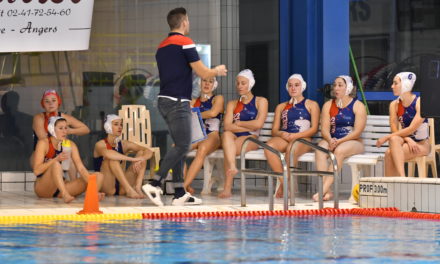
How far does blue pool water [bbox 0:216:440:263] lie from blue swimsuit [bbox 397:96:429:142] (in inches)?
90.9

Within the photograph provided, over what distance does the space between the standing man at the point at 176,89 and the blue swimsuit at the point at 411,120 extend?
2483 millimetres

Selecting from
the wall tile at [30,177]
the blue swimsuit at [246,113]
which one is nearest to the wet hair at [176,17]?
the blue swimsuit at [246,113]

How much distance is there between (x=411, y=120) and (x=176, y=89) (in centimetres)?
275

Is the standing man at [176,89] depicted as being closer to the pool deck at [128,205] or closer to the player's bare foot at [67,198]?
the pool deck at [128,205]

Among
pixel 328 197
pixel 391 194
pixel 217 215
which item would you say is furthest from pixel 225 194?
pixel 391 194

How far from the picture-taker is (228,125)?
12.4 m

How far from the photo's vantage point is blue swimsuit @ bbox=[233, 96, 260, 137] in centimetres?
1239

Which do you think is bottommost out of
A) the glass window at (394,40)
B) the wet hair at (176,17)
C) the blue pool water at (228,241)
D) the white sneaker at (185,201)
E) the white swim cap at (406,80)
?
the blue pool water at (228,241)

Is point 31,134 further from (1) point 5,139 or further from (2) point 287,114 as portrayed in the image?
(2) point 287,114

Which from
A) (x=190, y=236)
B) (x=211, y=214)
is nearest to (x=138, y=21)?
(x=211, y=214)

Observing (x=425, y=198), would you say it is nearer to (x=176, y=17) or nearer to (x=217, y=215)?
(x=217, y=215)

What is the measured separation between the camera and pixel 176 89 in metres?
10.2

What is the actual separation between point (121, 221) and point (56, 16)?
15.8ft

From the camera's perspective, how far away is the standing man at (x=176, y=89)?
10133mm
